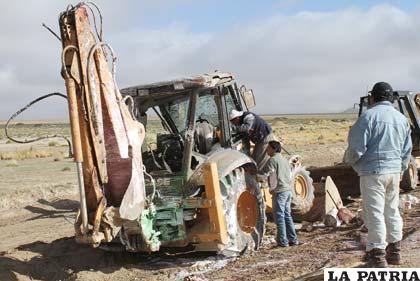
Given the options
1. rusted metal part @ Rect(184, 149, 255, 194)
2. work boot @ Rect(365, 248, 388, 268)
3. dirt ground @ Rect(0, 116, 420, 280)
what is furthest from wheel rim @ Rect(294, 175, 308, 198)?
work boot @ Rect(365, 248, 388, 268)

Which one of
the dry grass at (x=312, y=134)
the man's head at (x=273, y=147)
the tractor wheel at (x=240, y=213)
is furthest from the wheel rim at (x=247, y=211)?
the dry grass at (x=312, y=134)

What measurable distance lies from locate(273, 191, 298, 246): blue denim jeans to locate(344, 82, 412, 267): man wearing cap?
2.32 meters

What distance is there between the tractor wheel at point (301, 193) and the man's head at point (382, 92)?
3933mm

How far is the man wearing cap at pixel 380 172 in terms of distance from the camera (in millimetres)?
6517

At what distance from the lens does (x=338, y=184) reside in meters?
13.5

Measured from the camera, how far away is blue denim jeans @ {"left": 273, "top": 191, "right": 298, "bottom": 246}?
8.95 metres

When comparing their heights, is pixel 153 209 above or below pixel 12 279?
above

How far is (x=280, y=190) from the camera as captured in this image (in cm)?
903

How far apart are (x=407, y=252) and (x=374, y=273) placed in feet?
5.96

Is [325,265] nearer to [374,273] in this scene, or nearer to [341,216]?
[374,273]

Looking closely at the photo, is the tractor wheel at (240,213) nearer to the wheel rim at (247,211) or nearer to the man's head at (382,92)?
the wheel rim at (247,211)

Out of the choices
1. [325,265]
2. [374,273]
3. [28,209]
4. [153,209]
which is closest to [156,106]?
[153,209]

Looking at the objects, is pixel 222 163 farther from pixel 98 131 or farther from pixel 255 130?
pixel 98 131

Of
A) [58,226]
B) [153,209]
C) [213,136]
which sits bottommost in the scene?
[58,226]
